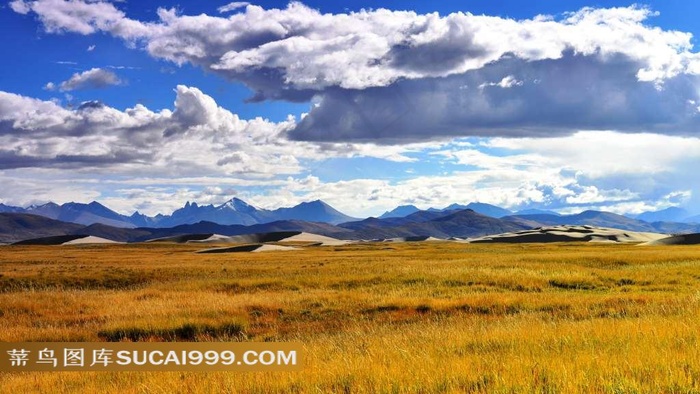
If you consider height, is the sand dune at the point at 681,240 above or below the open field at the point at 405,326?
below

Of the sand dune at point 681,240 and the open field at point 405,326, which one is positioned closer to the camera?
the open field at point 405,326

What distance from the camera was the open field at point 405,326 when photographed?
8.01m

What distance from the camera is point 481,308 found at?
24094 mm

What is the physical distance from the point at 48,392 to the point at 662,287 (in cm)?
2995

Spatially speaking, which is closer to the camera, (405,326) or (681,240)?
(405,326)

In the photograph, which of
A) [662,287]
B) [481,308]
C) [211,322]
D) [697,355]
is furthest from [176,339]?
[662,287]

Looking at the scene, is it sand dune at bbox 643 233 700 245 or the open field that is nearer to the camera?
the open field

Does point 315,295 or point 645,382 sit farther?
point 315,295

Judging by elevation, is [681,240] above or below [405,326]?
below

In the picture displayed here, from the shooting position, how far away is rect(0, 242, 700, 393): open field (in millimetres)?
8008

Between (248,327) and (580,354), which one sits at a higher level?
(580,354)

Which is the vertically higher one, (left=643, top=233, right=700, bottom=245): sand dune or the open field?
the open field

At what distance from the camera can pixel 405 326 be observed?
19.0 meters

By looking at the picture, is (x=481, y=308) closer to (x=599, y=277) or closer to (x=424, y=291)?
(x=424, y=291)
